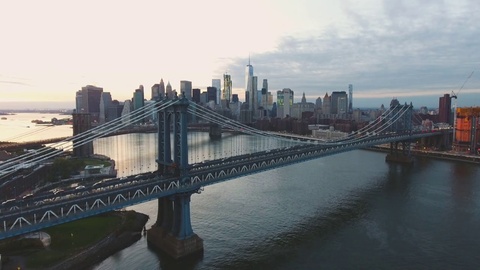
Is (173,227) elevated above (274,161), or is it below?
below

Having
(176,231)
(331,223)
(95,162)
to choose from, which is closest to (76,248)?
(176,231)

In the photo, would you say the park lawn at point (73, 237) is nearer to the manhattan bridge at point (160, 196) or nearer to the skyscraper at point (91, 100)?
the manhattan bridge at point (160, 196)

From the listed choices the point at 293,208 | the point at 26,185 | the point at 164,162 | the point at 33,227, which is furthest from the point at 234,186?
the point at 33,227

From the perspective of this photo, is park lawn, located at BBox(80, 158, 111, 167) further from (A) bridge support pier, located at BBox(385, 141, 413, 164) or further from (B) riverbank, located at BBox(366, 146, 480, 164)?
(B) riverbank, located at BBox(366, 146, 480, 164)

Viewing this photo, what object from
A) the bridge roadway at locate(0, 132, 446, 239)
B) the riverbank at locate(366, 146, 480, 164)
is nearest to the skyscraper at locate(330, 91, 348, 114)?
the riverbank at locate(366, 146, 480, 164)

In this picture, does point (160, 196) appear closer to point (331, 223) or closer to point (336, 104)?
point (331, 223)

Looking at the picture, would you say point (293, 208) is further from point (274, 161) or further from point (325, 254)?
point (325, 254)
